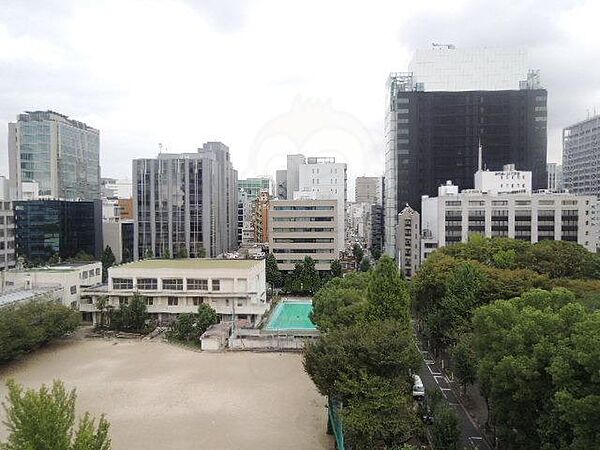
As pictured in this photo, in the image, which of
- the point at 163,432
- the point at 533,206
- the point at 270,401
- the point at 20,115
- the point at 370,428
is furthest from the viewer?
the point at 20,115

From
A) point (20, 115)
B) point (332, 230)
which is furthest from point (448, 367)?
point (20, 115)

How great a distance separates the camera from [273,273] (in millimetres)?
50875

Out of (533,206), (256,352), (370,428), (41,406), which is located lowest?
(256,352)

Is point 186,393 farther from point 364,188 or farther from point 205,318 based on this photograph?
point 364,188

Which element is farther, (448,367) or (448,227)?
(448,227)

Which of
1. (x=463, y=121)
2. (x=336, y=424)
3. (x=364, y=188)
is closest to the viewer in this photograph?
(x=336, y=424)

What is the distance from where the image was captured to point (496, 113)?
6756 centimetres

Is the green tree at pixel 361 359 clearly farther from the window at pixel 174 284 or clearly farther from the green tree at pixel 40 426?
the window at pixel 174 284

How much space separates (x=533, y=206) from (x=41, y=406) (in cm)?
4685

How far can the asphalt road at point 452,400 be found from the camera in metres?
18.0

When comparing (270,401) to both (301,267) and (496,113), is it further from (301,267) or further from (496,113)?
(496,113)

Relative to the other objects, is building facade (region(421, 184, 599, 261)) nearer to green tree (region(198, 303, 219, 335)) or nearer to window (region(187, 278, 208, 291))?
window (region(187, 278, 208, 291))

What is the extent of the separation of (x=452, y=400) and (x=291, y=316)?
1954 cm

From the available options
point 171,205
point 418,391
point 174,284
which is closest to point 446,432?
point 418,391
